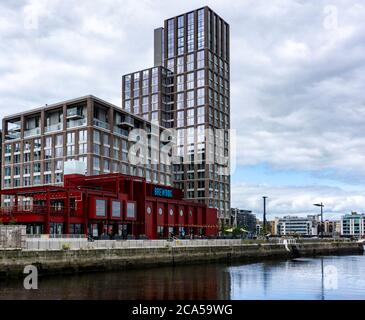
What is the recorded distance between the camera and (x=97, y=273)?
58.0 m

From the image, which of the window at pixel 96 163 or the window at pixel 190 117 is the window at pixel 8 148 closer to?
the window at pixel 96 163

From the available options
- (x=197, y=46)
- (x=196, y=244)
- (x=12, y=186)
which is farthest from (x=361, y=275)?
(x=197, y=46)

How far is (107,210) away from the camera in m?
91.2

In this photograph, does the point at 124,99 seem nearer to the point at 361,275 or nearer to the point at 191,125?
the point at 191,125

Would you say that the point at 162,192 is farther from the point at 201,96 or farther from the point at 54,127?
the point at 201,96

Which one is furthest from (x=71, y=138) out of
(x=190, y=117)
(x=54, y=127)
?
(x=190, y=117)

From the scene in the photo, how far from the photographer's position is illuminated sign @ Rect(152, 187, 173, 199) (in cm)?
10681

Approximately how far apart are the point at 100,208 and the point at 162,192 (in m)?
22.4

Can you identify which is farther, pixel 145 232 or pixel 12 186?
pixel 12 186

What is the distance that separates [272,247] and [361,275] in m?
43.0

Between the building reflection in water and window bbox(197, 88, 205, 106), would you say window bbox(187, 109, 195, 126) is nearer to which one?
window bbox(197, 88, 205, 106)

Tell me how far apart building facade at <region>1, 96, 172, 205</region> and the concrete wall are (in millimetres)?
50784

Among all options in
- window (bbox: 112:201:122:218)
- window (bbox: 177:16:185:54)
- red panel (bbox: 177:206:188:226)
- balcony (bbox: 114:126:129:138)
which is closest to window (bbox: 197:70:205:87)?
window (bbox: 177:16:185:54)
